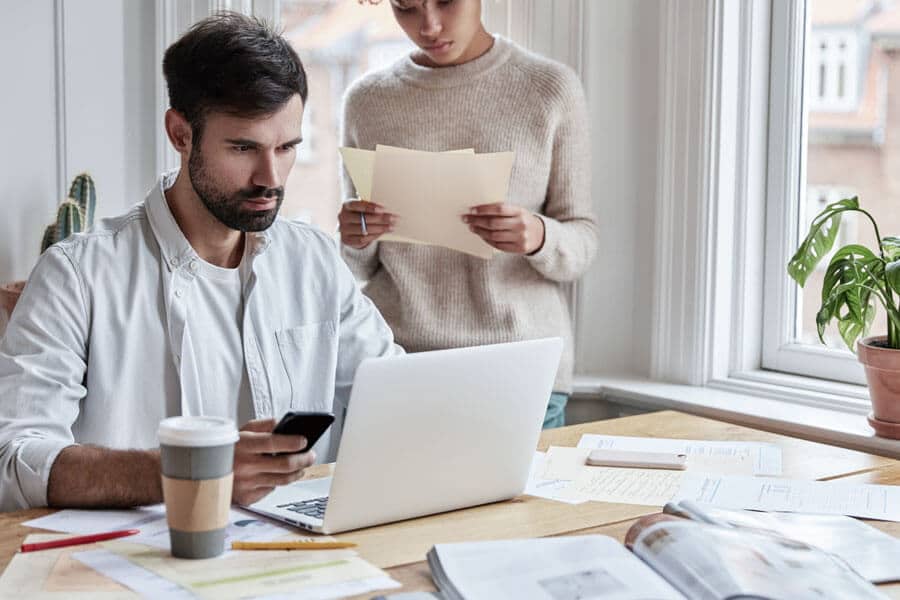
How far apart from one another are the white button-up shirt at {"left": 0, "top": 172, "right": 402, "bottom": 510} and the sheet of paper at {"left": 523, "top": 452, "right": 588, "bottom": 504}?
385 millimetres

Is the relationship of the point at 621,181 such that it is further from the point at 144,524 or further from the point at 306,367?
the point at 144,524

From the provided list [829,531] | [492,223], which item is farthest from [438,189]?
[829,531]

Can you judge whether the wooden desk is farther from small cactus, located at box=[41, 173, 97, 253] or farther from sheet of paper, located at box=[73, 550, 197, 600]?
small cactus, located at box=[41, 173, 97, 253]

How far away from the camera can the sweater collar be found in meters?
2.49

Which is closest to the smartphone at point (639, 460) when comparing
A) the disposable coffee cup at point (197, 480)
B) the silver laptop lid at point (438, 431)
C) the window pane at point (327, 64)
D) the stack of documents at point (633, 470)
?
the stack of documents at point (633, 470)

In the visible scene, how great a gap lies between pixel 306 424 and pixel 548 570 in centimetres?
32

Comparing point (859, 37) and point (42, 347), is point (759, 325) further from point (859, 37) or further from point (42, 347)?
point (42, 347)

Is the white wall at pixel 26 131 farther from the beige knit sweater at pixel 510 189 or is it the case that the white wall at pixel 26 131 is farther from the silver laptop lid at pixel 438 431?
the silver laptop lid at pixel 438 431

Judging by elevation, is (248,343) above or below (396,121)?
below

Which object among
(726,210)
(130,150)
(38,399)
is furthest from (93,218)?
(726,210)

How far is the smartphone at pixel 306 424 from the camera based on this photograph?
1.28 m

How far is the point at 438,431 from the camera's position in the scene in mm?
1416

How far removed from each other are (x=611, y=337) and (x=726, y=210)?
440 millimetres

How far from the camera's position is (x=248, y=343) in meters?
1.75
